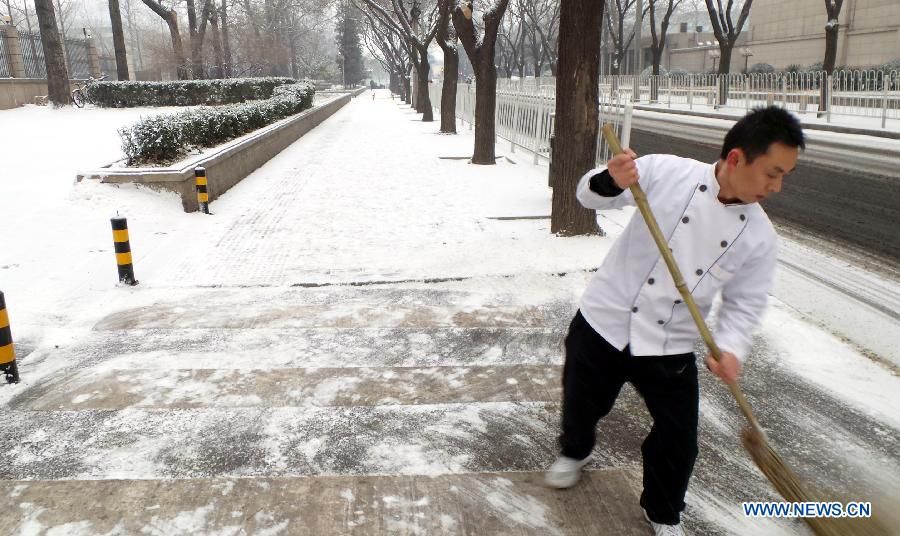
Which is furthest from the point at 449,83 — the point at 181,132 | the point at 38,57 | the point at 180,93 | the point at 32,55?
the point at 38,57

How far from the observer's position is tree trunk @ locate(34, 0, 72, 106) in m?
24.4

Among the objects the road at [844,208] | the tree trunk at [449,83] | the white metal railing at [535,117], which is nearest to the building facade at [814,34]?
the tree trunk at [449,83]

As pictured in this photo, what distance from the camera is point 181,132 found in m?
10.2

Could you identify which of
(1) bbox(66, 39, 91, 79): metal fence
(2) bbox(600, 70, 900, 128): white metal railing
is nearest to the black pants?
(2) bbox(600, 70, 900, 128): white metal railing

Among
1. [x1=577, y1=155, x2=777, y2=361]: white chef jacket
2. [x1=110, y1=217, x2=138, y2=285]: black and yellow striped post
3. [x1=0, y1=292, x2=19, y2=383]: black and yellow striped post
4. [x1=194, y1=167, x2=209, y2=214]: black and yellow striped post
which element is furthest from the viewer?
[x1=194, y1=167, x2=209, y2=214]: black and yellow striped post

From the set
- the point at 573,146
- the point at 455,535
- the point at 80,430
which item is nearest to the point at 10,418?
the point at 80,430

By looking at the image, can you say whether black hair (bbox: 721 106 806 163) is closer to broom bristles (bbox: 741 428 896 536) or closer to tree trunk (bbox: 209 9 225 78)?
broom bristles (bbox: 741 428 896 536)

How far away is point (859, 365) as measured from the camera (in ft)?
14.1

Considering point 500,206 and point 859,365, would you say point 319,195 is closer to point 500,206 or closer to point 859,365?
point 500,206

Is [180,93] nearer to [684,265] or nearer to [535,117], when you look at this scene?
[535,117]

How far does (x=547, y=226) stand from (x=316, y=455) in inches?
208

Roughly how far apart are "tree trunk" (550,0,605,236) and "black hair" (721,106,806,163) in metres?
4.96

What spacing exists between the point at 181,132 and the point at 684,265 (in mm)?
9318

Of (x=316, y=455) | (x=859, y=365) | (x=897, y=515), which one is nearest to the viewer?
(x=897, y=515)
